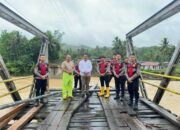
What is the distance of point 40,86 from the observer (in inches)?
289

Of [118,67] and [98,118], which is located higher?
[118,67]

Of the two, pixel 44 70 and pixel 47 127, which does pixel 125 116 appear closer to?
pixel 47 127

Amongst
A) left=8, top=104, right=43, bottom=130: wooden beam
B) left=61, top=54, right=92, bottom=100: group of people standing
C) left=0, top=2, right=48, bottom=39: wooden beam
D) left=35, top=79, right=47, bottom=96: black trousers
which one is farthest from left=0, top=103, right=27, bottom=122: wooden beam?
left=0, top=2, right=48, bottom=39: wooden beam

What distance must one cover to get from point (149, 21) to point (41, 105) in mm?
3276

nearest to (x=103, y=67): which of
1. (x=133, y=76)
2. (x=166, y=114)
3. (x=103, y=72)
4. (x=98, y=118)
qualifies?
(x=103, y=72)

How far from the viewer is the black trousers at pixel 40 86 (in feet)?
23.9

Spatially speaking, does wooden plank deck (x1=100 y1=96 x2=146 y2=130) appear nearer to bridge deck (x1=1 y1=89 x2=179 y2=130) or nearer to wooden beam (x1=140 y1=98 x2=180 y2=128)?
bridge deck (x1=1 y1=89 x2=179 y2=130)

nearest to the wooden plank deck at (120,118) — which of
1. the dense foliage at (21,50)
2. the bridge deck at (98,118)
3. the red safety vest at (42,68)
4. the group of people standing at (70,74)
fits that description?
the bridge deck at (98,118)

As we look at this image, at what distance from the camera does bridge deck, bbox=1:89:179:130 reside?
4938 millimetres

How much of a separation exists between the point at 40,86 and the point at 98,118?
7.18 feet

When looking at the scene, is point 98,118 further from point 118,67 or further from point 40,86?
point 118,67

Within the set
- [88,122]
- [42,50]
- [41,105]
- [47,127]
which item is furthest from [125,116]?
[42,50]

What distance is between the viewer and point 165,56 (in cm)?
7006

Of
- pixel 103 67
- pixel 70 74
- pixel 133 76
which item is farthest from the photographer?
Result: pixel 103 67
